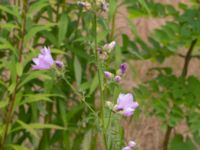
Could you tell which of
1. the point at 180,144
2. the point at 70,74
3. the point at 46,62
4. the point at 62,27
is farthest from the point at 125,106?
the point at 180,144

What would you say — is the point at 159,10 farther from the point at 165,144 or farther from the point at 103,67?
the point at 103,67

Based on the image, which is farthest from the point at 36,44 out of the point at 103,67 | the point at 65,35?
the point at 103,67

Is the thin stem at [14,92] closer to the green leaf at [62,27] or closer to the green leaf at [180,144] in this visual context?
the green leaf at [62,27]

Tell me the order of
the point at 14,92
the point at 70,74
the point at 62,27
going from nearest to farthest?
the point at 14,92, the point at 62,27, the point at 70,74

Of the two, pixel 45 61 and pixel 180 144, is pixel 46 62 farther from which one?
pixel 180 144

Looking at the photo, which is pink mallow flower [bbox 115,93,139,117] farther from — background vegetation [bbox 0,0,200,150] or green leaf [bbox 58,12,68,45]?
green leaf [bbox 58,12,68,45]

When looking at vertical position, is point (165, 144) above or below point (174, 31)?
below

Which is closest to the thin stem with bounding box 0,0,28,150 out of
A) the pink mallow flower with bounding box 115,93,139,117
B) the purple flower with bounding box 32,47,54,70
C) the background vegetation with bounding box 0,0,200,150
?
the background vegetation with bounding box 0,0,200,150

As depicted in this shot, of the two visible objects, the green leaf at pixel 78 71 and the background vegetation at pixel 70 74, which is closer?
the background vegetation at pixel 70 74

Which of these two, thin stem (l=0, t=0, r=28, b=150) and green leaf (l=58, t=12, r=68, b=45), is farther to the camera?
green leaf (l=58, t=12, r=68, b=45)

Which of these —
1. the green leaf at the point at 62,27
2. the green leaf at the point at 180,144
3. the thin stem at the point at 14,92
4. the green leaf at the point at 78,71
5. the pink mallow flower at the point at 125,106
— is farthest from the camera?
the green leaf at the point at 180,144

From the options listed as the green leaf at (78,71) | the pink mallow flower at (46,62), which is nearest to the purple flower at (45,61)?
the pink mallow flower at (46,62)
